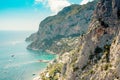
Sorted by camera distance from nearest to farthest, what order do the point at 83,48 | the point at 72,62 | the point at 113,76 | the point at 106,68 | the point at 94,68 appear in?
the point at 113,76
the point at 106,68
the point at 94,68
the point at 83,48
the point at 72,62

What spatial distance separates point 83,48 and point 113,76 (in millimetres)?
18077

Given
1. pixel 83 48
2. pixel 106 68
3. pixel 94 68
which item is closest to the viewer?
pixel 106 68

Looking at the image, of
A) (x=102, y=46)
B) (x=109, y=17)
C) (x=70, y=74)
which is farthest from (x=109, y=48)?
(x=70, y=74)

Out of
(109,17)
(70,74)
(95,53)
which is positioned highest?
(109,17)

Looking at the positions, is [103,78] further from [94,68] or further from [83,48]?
[83,48]

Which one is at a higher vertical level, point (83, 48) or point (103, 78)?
point (83, 48)

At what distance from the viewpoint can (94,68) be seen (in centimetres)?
7806

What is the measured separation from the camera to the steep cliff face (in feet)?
237

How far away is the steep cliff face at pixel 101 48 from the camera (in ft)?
237

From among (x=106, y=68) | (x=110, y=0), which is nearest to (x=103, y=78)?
(x=106, y=68)

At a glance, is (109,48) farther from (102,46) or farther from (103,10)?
(103,10)

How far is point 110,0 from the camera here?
78188 mm

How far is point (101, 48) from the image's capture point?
7906 centimetres

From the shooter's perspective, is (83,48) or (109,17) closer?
(109,17)
